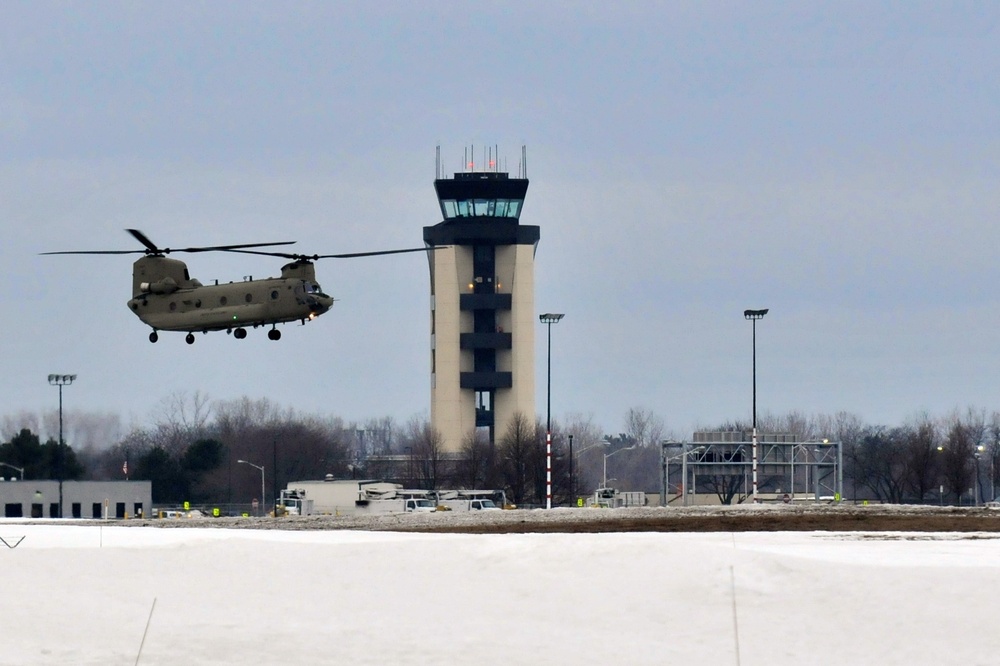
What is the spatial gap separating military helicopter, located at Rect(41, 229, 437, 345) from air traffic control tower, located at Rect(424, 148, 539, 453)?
119 metres

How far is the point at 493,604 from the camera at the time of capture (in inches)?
1224

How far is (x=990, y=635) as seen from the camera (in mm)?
28281

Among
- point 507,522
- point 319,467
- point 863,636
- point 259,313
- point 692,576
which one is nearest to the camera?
point 863,636

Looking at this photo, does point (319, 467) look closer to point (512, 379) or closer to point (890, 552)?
point (512, 379)

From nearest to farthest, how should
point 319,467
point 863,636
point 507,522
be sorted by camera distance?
1. point 863,636
2. point 507,522
3. point 319,467

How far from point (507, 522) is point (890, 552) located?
29.1 metres

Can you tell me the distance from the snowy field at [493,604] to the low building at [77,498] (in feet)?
306

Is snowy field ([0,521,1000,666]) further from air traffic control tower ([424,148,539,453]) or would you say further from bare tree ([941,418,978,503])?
air traffic control tower ([424,148,539,453])

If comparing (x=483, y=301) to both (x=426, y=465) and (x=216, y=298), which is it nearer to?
(x=426, y=465)

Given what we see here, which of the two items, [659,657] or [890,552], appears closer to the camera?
[659,657]

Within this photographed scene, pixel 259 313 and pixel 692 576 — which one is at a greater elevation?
pixel 259 313

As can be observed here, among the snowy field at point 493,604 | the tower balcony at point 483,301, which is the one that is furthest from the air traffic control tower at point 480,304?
the snowy field at point 493,604

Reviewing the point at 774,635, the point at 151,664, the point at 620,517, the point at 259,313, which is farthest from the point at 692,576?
the point at 620,517

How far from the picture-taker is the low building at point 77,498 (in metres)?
126
